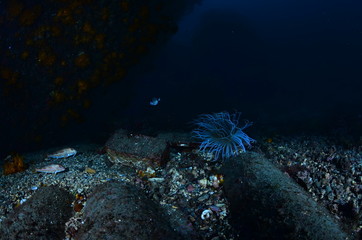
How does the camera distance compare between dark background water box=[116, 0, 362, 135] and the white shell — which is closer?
the white shell

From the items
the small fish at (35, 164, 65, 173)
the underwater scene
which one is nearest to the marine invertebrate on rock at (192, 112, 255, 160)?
the underwater scene

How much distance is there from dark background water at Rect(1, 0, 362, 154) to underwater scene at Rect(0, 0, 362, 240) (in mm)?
145

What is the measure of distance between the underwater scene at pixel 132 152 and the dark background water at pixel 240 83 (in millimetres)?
145

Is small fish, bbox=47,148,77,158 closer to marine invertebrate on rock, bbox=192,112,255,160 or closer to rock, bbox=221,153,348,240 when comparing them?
marine invertebrate on rock, bbox=192,112,255,160

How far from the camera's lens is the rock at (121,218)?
2.65m

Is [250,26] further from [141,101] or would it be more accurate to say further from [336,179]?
[336,179]

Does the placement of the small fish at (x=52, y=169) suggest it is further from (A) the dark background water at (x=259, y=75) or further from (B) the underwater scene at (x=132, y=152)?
(A) the dark background water at (x=259, y=75)

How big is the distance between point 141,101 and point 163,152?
34.1 ft

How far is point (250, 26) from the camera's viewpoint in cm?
2717

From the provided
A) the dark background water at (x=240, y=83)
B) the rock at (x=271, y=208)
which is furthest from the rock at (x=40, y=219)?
the dark background water at (x=240, y=83)

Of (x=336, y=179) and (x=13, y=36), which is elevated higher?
(x=13, y=36)

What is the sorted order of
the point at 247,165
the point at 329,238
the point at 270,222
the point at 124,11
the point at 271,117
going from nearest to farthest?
the point at 329,238
the point at 270,222
the point at 247,165
the point at 124,11
the point at 271,117

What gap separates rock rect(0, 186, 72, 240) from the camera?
3111 millimetres

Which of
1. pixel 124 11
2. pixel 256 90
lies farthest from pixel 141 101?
pixel 256 90
